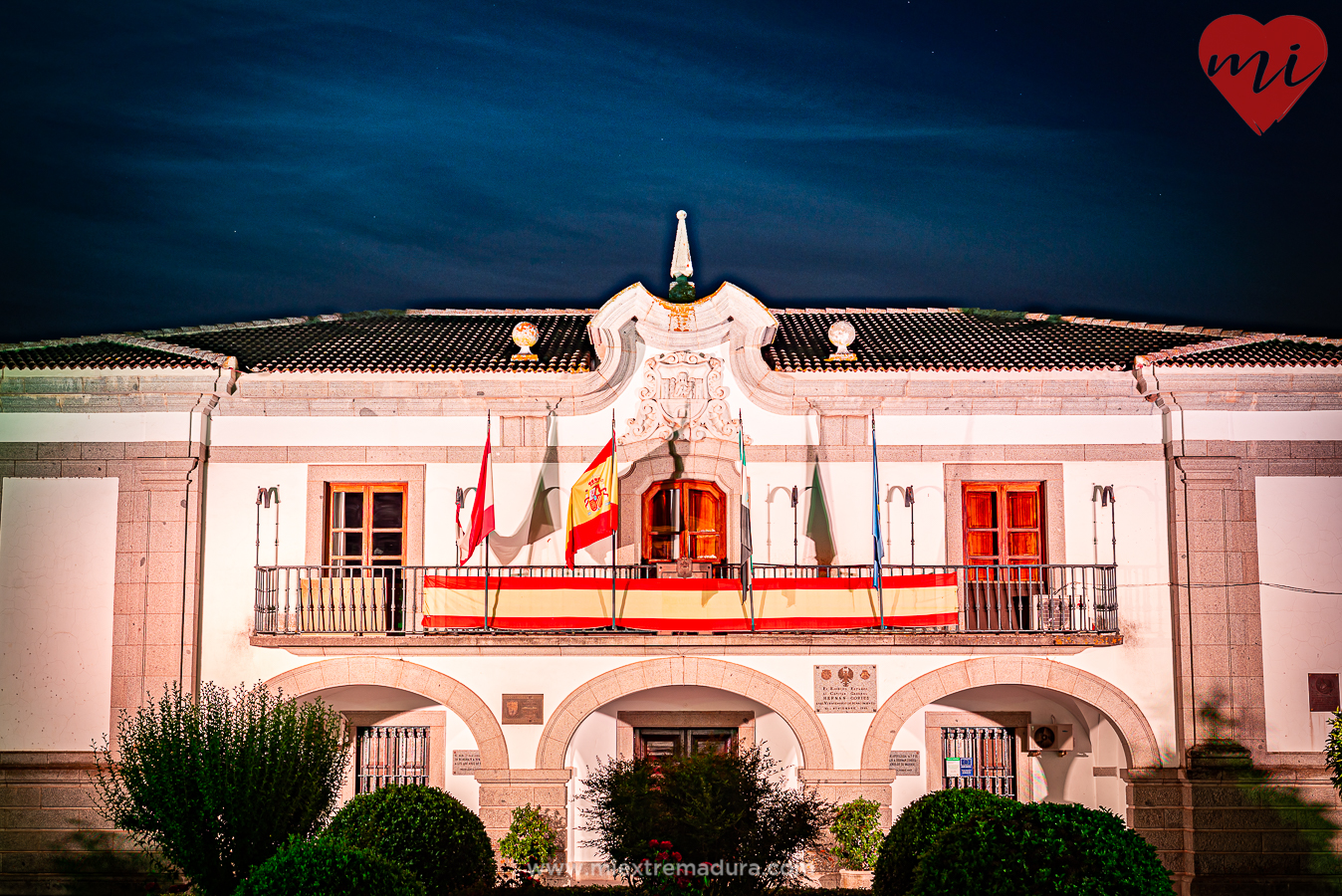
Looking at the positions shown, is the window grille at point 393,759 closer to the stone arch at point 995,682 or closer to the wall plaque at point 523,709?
the wall plaque at point 523,709

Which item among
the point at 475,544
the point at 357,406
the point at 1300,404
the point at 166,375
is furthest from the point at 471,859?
the point at 1300,404

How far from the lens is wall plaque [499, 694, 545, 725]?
17656mm

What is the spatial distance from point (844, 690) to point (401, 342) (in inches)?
328

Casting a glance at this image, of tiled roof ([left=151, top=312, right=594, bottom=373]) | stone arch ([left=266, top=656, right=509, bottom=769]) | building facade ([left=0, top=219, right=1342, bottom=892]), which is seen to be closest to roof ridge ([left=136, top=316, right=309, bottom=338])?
tiled roof ([left=151, top=312, right=594, bottom=373])

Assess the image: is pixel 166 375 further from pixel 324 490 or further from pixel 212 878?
pixel 212 878

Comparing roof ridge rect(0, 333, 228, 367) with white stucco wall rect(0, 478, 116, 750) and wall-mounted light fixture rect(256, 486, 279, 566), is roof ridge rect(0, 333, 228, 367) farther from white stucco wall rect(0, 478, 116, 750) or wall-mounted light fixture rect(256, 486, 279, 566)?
white stucco wall rect(0, 478, 116, 750)

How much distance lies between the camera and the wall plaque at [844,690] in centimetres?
1772

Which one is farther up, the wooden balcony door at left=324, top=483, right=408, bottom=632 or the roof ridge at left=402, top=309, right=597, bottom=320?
the roof ridge at left=402, top=309, right=597, bottom=320

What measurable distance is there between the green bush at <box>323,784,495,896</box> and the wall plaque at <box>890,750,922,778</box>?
20.2 ft

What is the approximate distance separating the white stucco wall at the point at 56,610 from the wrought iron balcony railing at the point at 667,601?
86.4 inches

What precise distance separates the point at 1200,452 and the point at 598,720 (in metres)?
9.02

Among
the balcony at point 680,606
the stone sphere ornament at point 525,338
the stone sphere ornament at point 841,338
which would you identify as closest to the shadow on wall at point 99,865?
the balcony at point 680,606

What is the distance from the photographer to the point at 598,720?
18969mm

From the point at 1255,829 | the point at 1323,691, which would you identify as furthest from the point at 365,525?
the point at 1323,691
